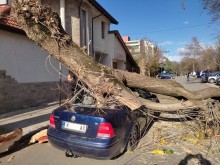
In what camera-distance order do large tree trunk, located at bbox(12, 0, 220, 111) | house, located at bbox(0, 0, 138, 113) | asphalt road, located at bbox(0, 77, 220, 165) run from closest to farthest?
large tree trunk, located at bbox(12, 0, 220, 111)
asphalt road, located at bbox(0, 77, 220, 165)
house, located at bbox(0, 0, 138, 113)

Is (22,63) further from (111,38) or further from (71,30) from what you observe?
(111,38)

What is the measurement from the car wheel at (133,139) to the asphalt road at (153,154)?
0.12 m

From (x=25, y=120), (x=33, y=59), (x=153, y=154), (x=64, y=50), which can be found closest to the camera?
(x=64, y=50)

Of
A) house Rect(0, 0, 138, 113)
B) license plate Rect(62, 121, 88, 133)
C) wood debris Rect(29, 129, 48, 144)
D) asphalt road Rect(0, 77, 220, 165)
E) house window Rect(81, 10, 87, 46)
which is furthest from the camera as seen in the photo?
house window Rect(81, 10, 87, 46)

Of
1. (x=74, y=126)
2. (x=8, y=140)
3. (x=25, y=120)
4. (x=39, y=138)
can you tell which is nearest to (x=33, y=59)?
(x=25, y=120)

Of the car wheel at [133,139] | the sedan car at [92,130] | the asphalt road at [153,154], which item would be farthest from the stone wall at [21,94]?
the car wheel at [133,139]

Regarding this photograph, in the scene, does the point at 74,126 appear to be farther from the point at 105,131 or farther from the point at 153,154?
the point at 153,154

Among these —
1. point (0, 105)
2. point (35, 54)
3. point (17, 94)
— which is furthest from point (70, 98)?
point (35, 54)

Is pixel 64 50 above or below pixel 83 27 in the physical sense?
below

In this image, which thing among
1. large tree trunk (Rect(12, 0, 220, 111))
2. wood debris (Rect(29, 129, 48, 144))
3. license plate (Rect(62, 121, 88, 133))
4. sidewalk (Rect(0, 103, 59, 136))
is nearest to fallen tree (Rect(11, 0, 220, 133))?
large tree trunk (Rect(12, 0, 220, 111))

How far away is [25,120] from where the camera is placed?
28.8 ft

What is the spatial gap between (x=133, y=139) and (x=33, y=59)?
8.19 m

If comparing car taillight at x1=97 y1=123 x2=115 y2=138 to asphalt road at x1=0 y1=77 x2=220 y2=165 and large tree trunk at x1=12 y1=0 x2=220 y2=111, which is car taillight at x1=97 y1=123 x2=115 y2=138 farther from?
asphalt road at x1=0 y1=77 x2=220 y2=165

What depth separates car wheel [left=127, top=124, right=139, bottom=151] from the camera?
551 cm
